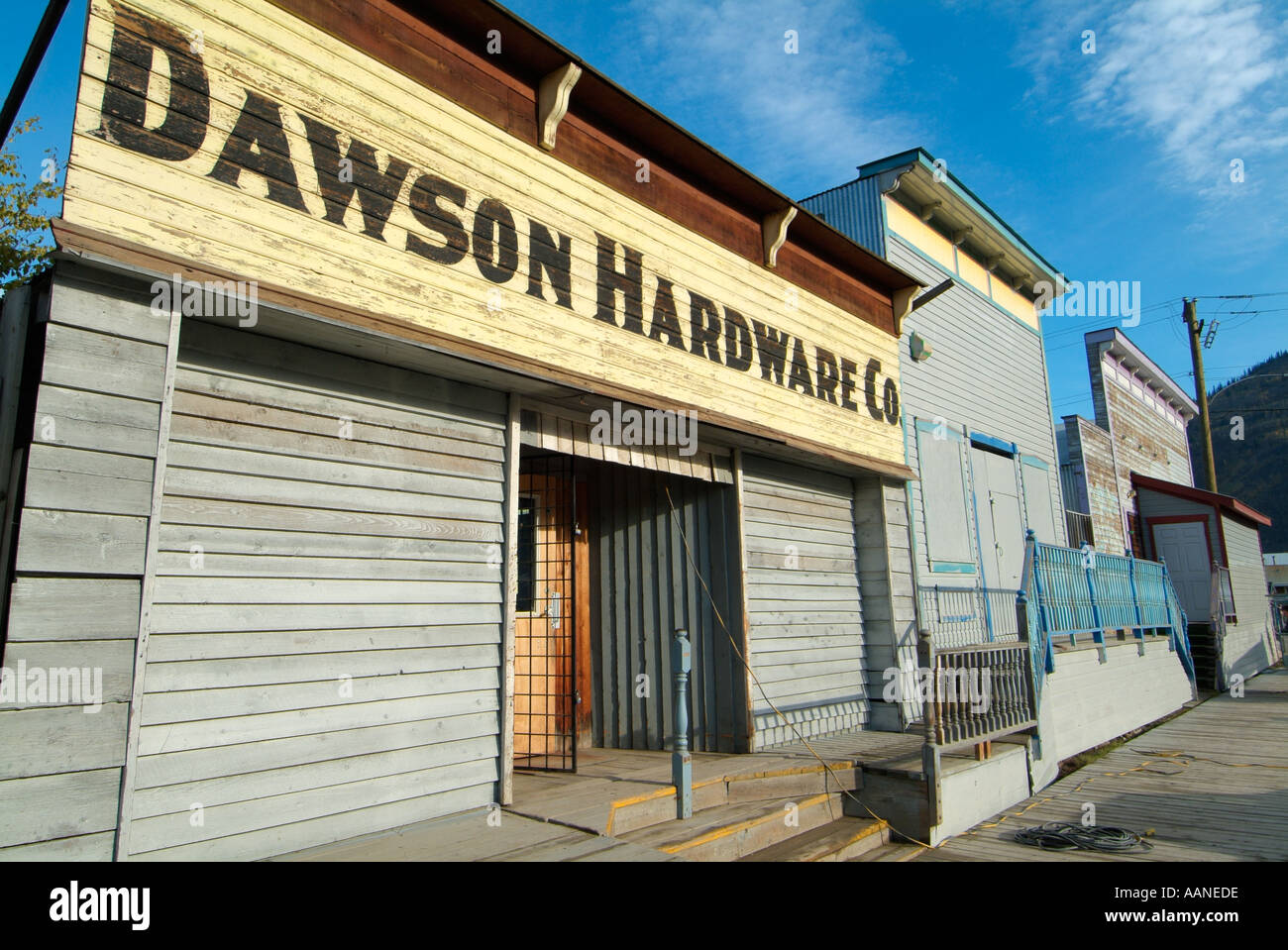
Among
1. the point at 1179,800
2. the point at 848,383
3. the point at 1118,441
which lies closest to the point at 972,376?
the point at 848,383

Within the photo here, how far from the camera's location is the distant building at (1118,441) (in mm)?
19531

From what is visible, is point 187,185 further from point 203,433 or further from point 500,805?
point 500,805

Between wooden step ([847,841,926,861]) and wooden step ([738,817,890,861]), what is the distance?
0.03 metres

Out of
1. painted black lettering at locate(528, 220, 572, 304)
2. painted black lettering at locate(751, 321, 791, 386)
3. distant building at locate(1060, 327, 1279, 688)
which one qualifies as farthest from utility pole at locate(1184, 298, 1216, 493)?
painted black lettering at locate(528, 220, 572, 304)

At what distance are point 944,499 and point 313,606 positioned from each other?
31.5 feet

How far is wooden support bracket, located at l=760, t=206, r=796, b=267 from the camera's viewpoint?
8.38 m

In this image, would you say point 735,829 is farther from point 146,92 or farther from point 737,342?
point 146,92

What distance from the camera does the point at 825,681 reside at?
28.8 ft

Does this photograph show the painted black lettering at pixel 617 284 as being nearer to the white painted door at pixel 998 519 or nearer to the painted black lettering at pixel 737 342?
the painted black lettering at pixel 737 342

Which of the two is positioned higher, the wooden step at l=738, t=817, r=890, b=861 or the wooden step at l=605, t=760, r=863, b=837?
the wooden step at l=605, t=760, r=863, b=837

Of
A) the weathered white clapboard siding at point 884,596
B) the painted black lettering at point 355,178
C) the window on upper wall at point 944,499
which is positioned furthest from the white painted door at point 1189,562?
the painted black lettering at point 355,178

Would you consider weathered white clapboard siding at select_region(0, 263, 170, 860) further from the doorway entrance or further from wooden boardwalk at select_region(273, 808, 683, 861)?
the doorway entrance
